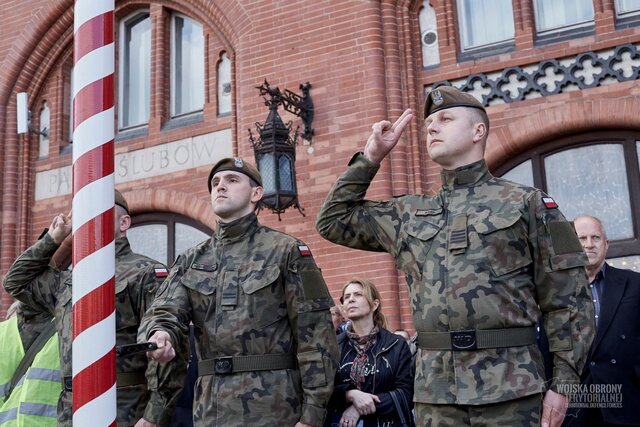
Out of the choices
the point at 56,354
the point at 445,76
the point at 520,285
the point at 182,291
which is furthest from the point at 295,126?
the point at 520,285

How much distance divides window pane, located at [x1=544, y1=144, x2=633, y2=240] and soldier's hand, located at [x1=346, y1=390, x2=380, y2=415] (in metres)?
3.82

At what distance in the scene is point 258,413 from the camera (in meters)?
3.57

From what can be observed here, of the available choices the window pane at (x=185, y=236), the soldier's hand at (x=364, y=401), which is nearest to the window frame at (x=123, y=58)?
the window pane at (x=185, y=236)

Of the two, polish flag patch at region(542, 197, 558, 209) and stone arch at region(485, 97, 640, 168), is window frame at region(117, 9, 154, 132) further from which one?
polish flag patch at region(542, 197, 558, 209)

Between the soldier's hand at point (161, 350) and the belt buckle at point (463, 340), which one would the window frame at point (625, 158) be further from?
the soldier's hand at point (161, 350)

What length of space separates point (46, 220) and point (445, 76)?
566cm

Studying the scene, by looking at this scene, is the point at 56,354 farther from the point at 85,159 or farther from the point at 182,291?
the point at 85,159

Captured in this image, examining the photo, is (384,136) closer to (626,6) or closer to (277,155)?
(277,155)

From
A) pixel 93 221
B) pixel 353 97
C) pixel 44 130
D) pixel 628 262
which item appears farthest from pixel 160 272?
pixel 44 130

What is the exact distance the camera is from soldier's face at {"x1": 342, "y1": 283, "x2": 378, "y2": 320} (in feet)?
15.2

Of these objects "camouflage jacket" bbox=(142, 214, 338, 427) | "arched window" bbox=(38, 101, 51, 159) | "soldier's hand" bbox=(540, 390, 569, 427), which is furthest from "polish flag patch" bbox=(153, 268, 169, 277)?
"arched window" bbox=(38, 101, 51, 159)

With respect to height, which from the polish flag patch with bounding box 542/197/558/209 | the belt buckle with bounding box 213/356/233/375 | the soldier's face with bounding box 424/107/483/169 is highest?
the soldier's face with bounding box 424/107/483/169

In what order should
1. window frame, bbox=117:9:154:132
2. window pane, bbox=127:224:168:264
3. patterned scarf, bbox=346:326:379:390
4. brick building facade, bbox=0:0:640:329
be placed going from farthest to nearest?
window frame, bbox=117:9:154:132 < window pane, bbox=127:224:168:264 < brick building facade, bbox=0:0:640:329 < patterned scarf, bbox=346:326:379:390

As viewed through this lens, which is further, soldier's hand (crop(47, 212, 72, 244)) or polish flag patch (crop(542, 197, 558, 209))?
soldier's hand (crop(47, 212, 72, 244))
